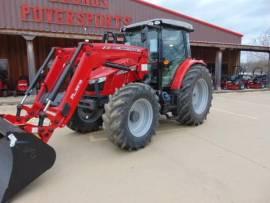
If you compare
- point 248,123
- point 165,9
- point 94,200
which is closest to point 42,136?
point 94,200

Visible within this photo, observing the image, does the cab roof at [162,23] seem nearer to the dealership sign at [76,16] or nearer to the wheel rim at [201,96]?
the wheel rim at [201,96]

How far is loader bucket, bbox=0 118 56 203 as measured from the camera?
8.46 feet

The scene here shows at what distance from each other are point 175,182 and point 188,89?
243 cm

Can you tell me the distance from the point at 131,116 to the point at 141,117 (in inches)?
8.4

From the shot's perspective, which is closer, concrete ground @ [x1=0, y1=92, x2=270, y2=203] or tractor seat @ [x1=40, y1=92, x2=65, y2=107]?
concrete ground @ [x1=0, y1=92, x2=270, y2=203]

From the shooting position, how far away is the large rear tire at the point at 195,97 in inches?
198

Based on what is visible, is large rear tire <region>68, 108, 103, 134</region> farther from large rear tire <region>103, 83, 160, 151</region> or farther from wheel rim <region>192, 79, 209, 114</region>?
wheel rim <region>192, 79, 209, 114</region>

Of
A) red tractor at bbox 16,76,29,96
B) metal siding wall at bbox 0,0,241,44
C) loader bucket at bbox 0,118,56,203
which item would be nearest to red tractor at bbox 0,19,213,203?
loader bucket at bbox 0,118,56,203

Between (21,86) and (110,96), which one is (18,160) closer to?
(110,96)

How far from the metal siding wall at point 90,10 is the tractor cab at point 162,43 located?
21.9 ft

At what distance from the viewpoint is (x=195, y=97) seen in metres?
5.79

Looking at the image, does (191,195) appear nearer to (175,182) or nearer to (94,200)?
(175,182)

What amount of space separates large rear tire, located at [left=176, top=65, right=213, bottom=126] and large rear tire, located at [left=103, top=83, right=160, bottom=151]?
1.06m

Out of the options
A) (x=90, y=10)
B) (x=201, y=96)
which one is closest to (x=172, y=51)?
(x=201, y=96)
